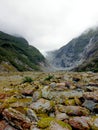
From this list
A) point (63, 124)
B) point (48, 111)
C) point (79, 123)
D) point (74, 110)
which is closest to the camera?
point (79, 123)

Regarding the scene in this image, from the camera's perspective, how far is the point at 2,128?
1641 centimetres

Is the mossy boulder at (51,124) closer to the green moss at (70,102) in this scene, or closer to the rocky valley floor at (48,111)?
the rocky valley floor at (48,111)

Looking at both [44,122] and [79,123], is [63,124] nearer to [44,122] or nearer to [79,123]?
[79,123]

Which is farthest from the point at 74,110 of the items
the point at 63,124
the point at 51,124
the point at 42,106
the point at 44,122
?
the point at 44,122

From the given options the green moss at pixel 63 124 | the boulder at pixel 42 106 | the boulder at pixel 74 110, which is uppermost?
the boulder at pixel 42 106

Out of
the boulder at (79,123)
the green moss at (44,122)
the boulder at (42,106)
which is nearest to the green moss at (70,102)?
the boulder at (42,106)

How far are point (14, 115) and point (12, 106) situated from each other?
206 cm

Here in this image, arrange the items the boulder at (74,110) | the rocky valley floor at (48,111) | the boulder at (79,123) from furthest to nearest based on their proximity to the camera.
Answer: the boulder at (74,110) → the rocky valley floor at (48,111) → the boulder at (79,123)

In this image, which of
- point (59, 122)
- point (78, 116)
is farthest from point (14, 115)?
point (78, 116)

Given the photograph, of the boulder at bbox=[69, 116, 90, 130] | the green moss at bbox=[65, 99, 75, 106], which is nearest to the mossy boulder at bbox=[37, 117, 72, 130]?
the boulder at bbox=[69, 116, 90, 130]

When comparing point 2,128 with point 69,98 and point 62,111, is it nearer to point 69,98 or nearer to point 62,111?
point 62,111

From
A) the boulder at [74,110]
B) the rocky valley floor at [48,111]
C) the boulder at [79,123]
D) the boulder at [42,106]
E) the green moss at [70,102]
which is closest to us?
the boulder at [79,123]

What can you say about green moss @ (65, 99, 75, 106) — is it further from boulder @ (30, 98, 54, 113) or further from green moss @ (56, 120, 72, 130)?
green moss @ (56, 120, 72, 130)

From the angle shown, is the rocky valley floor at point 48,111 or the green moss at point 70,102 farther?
the green moss at point 70,102
